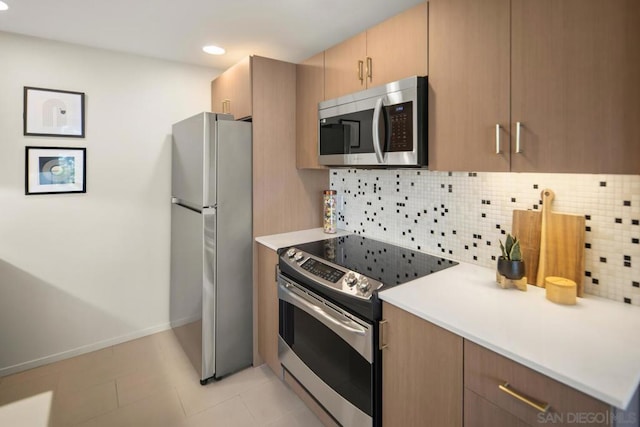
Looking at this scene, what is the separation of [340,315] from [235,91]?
5.82ft

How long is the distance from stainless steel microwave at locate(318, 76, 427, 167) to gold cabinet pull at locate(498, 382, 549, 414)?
930 mm

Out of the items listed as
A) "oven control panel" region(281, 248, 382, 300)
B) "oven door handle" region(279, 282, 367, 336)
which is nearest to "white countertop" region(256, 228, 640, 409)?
"oven control panel" region(281, 248, 382, 300)

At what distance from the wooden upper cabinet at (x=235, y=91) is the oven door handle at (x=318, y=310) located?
1177 mm

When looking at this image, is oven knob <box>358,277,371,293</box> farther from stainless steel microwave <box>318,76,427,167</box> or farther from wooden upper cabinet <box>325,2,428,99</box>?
wooden upper cabinet <box>325,2,428,99</box>

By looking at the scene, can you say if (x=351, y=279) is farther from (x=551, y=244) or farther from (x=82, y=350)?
(x=82, y=350)

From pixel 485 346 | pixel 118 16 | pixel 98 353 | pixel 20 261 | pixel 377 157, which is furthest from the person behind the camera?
pixel 98 353

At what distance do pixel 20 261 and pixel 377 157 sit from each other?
2.51 m

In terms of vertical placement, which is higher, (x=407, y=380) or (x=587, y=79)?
(x=587, y=79)

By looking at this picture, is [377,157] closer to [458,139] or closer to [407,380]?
[458,139]

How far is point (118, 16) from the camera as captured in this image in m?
1.95

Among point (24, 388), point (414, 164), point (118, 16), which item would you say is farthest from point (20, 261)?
point (414, 164)

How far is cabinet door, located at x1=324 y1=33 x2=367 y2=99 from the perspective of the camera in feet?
6.08

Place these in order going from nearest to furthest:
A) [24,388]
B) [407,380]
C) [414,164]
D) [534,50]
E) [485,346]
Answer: [485,346] → [534,50] → [407,380] → [414,164] → [24,388]

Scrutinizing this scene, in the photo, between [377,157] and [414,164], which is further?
[377,157]
